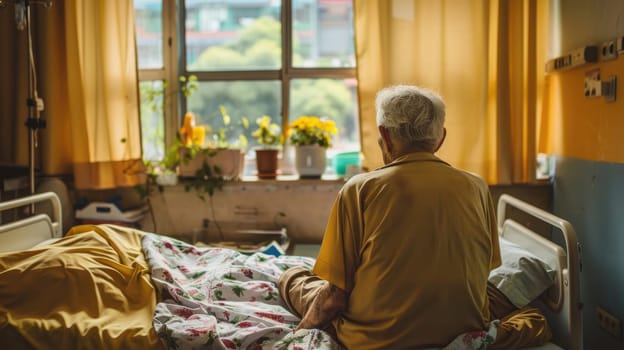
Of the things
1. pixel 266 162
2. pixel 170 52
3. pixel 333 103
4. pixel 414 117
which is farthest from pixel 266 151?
pixel 414 117

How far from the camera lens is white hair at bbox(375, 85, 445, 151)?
155 centimetres

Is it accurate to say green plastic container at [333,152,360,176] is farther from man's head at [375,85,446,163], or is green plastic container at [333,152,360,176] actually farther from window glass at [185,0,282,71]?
man's head at [375,85,446,163]

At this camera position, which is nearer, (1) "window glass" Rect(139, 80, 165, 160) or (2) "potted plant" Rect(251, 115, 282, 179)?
(2) "potted plant" Rect(251, 115, 282, 179)

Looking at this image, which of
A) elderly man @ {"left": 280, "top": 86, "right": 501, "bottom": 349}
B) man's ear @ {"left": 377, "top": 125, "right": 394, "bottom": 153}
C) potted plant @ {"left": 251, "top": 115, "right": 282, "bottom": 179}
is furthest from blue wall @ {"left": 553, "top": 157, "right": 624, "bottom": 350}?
potted plant @ {"left": 251, "top": 115, "right": 282, "bottom": 179}

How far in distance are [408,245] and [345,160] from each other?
1.60 meters

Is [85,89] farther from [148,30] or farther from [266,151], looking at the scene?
[266,151]

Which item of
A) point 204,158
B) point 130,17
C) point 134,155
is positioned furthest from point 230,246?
point 130,17

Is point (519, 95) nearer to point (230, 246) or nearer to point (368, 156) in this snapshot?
point (368, 156)

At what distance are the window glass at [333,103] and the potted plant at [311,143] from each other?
7.8 inches

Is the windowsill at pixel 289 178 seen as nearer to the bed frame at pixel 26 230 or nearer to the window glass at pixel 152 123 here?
the window glass at pixel 152 123

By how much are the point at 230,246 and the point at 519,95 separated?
5.30 ft

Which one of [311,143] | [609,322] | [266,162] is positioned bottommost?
[609,322]

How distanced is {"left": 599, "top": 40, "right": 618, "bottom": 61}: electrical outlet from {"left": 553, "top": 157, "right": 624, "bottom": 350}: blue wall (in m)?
0.42

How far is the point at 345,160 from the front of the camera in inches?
119
